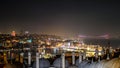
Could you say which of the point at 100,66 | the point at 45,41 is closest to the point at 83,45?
the point at 45,41

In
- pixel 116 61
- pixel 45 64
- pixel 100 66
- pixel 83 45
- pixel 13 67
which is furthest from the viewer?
pixel 83 45

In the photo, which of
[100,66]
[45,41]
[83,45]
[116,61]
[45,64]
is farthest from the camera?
[45,41]

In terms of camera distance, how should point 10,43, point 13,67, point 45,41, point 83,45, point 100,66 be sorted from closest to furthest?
point 100,66 → point 13,67 → point 10,43 → point 83,45 → point 45,41

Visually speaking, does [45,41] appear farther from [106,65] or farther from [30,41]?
[106,65]

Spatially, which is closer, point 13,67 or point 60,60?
point 13,67

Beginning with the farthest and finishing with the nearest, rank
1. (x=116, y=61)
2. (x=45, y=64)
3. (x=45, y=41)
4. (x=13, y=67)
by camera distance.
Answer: (x=45, y=41) < (x=45, y=64) < (x=13, y=67) < (x=116, y=61)

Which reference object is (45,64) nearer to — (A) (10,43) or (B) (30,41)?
(A) (10,43)

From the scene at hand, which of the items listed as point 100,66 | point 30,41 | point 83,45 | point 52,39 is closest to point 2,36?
point 30,41

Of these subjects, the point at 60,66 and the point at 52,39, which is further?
the point at 52,39
